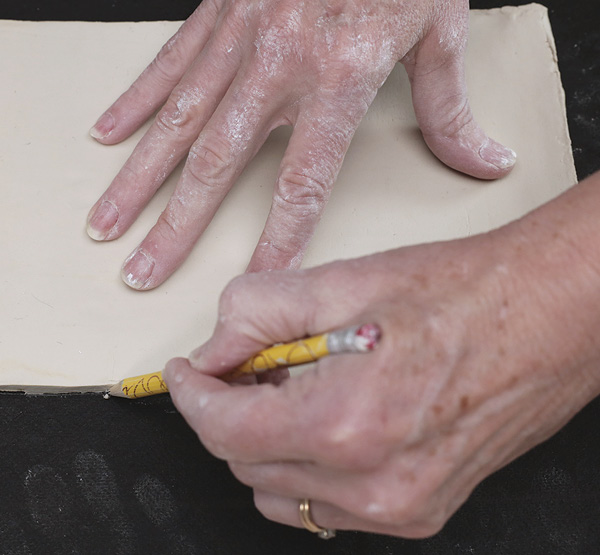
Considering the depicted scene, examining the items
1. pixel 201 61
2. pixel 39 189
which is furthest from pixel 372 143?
pixel 39 189

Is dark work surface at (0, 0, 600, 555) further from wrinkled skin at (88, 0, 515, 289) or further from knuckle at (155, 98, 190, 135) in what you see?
knuckle at (155, 98, 190, 135)

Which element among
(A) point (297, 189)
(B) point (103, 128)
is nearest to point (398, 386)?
(A) point (297, 189)

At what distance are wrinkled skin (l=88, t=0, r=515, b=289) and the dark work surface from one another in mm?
285

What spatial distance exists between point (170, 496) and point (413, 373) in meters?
0.61

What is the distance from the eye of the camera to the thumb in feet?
3.99

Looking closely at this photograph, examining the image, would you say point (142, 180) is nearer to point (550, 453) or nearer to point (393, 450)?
point (393, 450)

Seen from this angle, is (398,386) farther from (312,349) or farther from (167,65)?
(167,65)

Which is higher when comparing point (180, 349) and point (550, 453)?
point (180, 349)

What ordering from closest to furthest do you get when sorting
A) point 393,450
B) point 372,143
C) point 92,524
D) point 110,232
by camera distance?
point 393,450 < point 92,524 < point 110,232 < point 372,143

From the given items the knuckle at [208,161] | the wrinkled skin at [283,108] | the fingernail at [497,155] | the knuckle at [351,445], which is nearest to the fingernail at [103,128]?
the wrinkled skin at [283,108]

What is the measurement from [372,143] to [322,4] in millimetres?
318

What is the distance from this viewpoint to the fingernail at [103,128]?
132 centimetres

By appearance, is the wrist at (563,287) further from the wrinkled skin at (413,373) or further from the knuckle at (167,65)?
the knuckle at (167,65)

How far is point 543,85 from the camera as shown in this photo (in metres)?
1.42
